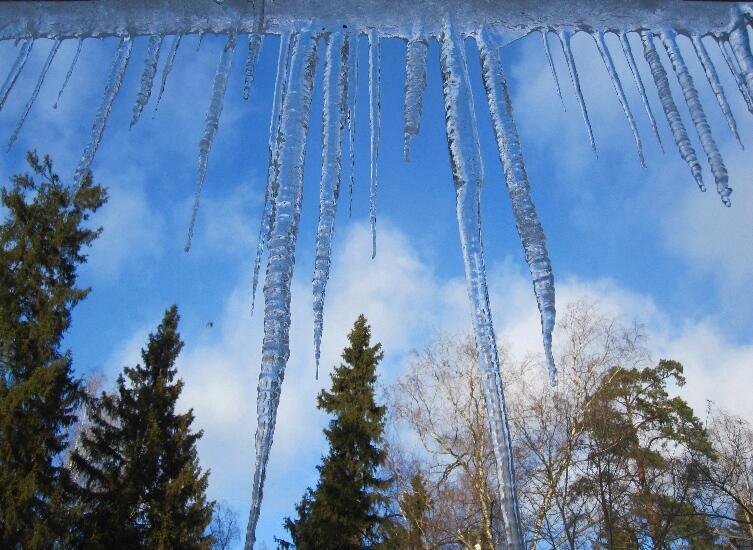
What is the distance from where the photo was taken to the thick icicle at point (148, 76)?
5.80ft

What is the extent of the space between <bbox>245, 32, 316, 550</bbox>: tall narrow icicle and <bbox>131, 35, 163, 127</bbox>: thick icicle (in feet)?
1.46

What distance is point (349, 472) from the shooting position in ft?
46.4

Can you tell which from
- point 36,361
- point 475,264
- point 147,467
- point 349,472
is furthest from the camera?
point 349,472

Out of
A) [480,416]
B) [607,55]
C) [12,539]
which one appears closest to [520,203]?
[607,55]

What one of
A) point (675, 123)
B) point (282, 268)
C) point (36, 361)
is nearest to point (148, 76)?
point (282, 268)

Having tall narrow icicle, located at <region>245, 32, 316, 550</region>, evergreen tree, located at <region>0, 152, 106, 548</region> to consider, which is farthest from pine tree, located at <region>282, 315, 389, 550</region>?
tall narrow icicle, located at <region>245, 32, 316, 550</region>

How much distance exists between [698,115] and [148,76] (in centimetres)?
183

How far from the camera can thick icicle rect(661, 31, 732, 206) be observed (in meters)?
1.71

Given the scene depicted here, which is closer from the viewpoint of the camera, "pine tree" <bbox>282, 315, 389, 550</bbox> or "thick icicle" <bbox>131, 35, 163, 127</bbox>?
"thick icicle" <bbox>131, 35, 163, 127</bbox>

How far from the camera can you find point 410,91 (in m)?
1.75

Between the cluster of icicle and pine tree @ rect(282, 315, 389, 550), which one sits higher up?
pine tree @ rect(282, 315, 389, 550)

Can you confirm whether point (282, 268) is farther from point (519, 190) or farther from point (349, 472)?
point (349, 472)

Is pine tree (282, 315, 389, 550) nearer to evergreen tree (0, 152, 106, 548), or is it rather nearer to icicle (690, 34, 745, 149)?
evergreen tree (0, 152, 106, 548)

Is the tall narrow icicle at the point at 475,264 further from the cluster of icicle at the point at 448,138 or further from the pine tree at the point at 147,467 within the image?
the pine tree at the point at 147,467
